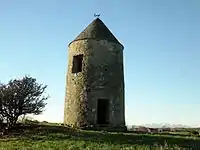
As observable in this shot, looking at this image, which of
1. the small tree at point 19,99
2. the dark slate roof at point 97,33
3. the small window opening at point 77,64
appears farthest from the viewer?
the small window opening at point 77,64

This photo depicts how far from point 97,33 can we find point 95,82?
3.57m

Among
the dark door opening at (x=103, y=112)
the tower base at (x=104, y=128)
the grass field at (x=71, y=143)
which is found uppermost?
the dark door opening at (x=103, y=112)

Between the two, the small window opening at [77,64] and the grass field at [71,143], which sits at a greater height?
the small window opening at [77,64]

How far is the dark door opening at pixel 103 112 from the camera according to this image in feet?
73.5

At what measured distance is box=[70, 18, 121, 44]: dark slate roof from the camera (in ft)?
75.5

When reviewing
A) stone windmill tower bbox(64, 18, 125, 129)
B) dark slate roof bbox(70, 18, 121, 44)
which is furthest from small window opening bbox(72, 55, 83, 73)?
dark slate roof bbox(70, 18, 121, 44)

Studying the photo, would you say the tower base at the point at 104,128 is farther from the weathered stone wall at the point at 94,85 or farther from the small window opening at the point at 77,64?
the small window opening at the point at 77,64

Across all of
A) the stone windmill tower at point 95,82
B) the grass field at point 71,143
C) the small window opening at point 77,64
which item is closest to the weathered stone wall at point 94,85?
the stone windmill tower at point 95,82

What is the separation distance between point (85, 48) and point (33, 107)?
581 centimetres

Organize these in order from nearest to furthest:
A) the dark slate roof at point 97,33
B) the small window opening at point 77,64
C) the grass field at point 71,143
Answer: the grass field at point 71,143 → the dark slate roof at point 97,33 → the small window opening at point 77,64

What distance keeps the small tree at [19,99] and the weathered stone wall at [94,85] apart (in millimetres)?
3047

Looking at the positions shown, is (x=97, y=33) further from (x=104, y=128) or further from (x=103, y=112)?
(x=104, y=128)

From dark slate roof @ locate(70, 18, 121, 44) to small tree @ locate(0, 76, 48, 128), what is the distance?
5478mm

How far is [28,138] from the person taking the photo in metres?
15.9
